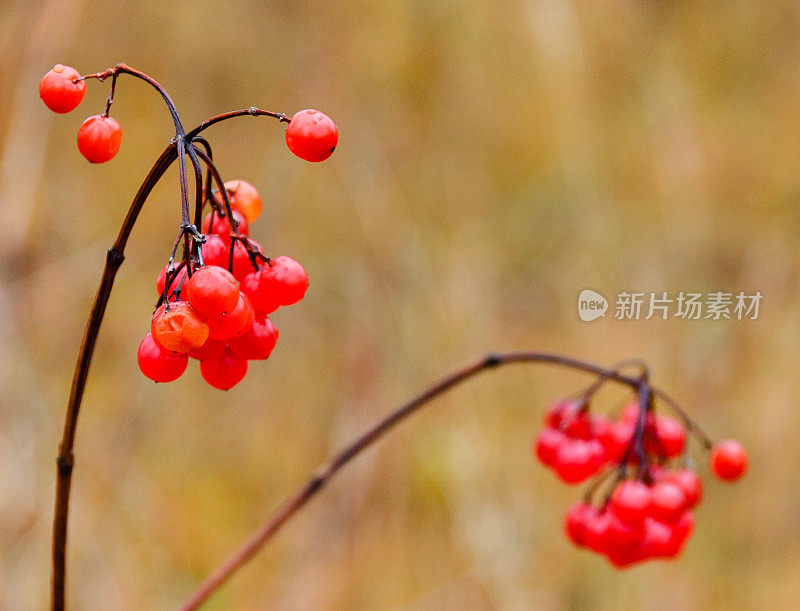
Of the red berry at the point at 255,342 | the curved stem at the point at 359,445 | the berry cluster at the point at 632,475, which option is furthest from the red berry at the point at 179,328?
the berry cluster at the point at 632,475

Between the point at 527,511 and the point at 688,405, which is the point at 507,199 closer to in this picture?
the point at 688,405

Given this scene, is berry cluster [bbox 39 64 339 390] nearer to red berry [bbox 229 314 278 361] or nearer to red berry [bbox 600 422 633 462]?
red berry [bbox 229 314 278 361]

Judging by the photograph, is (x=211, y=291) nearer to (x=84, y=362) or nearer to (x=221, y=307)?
(x=221, y=307)

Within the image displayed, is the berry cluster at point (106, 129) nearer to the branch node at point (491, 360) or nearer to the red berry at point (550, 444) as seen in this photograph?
the branch node at point (491, 360)

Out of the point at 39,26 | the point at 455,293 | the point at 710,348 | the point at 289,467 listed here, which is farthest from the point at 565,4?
the point at 289,467

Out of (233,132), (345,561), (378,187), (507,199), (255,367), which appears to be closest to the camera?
(345,561)

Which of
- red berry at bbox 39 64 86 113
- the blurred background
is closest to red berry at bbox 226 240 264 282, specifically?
red berry at bbox 39 64 86 113

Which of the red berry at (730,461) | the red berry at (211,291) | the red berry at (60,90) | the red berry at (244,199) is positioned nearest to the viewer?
the red berry at (211,291)
